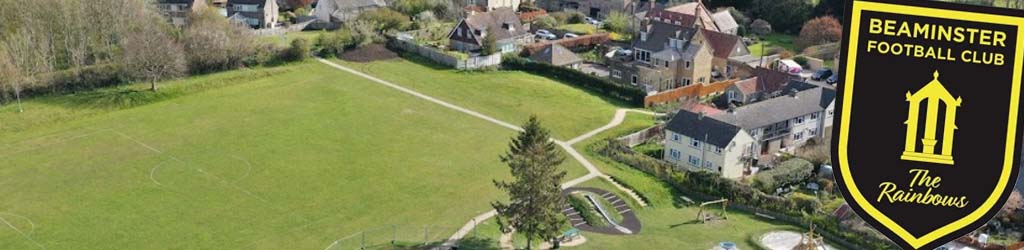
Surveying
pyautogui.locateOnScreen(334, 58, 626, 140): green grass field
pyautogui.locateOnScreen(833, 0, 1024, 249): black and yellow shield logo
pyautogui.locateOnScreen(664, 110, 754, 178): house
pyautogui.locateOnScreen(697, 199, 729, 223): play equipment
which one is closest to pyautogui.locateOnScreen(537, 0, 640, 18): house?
pyautogui.locateOnScreen(334, 58, 626, 140): green grass field

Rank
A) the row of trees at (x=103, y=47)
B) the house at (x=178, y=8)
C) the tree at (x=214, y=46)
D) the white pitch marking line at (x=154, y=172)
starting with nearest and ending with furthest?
the white pitch marking line at (x=154, y=172) → the row of trees at (x=103, y=47) → the tree at (x=214, y=46) → the house at (x=178, y=8)

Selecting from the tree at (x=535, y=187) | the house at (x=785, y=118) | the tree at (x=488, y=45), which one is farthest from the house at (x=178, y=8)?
the tree at (x=535, y=187)

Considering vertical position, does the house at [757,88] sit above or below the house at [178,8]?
below

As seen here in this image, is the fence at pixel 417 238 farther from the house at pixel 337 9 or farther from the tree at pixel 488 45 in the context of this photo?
the house at pixel 337 9

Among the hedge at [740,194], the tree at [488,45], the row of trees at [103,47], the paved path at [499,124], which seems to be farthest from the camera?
the tree at [488,45]

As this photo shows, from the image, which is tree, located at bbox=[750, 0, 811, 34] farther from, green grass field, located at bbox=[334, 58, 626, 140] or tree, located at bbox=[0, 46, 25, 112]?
tree, located at bbox=[0, 46, 25, 112]

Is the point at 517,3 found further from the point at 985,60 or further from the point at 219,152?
the point at 985,60
